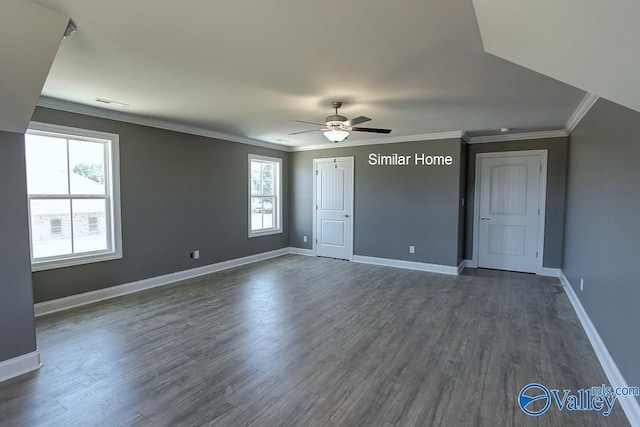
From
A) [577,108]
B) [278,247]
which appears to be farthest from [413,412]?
[278,247]

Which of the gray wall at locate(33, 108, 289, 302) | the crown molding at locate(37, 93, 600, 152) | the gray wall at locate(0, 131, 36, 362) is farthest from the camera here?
the gray wall at locate(33, 108, 289, 302)

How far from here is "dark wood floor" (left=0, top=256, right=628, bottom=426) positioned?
2.05 metres

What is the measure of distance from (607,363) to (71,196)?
5.66m

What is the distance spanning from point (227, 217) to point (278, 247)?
1648 millimetres

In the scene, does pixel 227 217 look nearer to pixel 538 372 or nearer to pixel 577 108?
pixel 538 372

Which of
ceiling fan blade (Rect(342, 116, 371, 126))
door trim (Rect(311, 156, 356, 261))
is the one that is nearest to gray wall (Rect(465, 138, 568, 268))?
door trim (Rect(311, 156, 356, 261))

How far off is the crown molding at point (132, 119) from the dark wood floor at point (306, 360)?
2.41 meters

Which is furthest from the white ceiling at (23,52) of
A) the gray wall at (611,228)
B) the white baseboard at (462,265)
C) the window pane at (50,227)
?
the white baseboard at (462,265)

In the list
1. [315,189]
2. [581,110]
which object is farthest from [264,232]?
[581,110]

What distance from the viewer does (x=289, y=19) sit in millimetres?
1955

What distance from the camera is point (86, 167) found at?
4.03 m

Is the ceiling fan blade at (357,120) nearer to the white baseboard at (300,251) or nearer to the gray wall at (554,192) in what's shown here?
the gray wall at (554,192)

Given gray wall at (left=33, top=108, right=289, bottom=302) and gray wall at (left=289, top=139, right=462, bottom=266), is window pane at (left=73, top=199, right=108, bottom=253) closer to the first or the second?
gray wall at (left=33, top=108, right=289, bottom=302)

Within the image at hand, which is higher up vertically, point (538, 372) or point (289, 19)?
point (289, 19)
